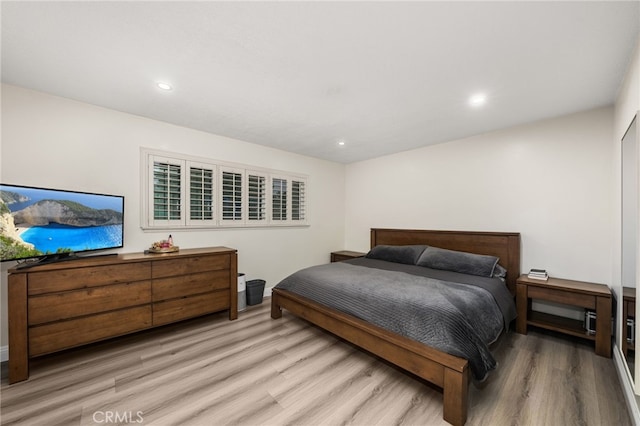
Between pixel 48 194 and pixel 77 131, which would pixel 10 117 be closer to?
pixel 77 131

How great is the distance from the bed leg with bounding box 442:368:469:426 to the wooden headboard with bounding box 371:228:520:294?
2.19 m

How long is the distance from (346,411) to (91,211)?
2945mm

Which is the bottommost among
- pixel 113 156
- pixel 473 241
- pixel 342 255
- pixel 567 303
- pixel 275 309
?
pixel 275 309

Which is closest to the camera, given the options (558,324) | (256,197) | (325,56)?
(325,56)

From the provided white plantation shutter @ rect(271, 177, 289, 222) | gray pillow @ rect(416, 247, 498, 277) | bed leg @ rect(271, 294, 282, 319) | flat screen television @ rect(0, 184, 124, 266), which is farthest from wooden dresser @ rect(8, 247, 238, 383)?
gray pillow @ rect(416, 247, 498, 277)

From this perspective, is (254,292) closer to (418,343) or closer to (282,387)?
(282,387)

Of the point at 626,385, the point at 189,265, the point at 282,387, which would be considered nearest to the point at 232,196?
the point at 189,265

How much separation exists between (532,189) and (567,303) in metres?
1.37

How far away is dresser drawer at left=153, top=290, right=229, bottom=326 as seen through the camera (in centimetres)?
272

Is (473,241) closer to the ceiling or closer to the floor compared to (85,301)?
closer to the ceiling

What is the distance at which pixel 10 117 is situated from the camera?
2.32 metres

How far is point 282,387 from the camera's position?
199cm

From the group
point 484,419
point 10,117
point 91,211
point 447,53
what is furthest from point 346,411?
point 10,117

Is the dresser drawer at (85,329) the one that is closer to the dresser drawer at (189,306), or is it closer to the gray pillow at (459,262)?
the dresser drawer at (189,306)
